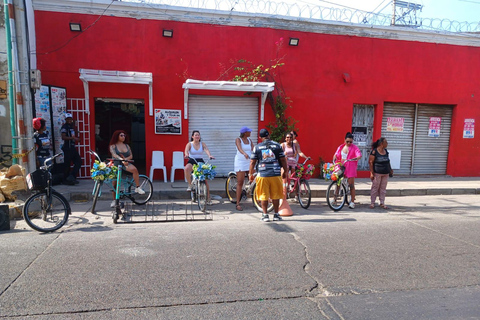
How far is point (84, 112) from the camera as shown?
9.31m

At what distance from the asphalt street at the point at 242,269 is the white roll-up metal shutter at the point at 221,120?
4.39 m

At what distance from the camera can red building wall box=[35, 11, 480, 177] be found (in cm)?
922

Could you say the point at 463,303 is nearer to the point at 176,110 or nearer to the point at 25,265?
the point at 25,265

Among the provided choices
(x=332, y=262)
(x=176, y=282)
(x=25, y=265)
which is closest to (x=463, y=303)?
(x=332, y=262)

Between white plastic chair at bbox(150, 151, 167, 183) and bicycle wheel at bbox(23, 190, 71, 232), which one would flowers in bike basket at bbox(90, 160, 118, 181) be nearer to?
bicycle wheel at bbox(23, 190, 71, 232)

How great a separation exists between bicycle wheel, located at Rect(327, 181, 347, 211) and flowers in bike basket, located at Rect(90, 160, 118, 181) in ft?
15.1

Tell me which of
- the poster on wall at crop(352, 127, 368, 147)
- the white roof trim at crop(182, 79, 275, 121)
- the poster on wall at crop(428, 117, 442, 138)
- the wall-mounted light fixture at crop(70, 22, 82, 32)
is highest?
the wall-mounted light fixture at crop(70, 22, 82, 32)

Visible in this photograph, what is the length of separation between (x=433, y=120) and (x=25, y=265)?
1280cm

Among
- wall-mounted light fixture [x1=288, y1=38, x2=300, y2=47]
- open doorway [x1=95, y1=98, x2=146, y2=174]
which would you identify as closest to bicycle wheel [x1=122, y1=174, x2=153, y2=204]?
open doorway [x1=95, y1=98, x2=146, y2=174]

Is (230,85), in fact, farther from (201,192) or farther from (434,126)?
(434,126)

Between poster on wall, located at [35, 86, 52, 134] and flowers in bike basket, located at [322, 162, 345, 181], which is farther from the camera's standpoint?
poster on wall, located at [35, 86, 52, 134]

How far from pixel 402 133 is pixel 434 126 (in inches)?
52.2

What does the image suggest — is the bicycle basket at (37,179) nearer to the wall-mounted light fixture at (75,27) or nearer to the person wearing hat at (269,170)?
the person wearing hat at (269,170)

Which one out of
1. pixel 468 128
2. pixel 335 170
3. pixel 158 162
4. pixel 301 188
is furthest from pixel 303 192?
pixel 468 128
